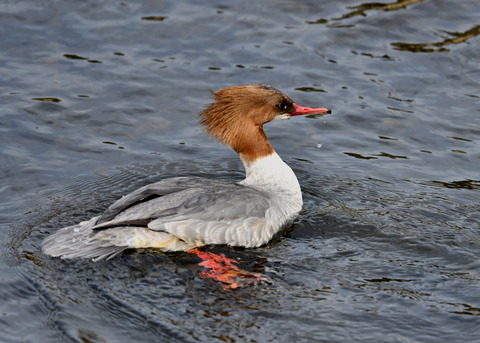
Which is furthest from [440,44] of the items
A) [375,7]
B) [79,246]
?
[79,246]

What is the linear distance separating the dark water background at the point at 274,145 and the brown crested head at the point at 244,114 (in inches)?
32.8

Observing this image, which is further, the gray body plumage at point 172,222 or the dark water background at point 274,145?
the gray body plumage at point 172,222

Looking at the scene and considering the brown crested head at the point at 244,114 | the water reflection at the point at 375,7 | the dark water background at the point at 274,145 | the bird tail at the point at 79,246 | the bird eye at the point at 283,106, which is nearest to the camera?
the dark water background at the point at 274,145

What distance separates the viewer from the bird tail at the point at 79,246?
22.0 ft

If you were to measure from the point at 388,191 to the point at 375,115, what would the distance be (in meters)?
1.90

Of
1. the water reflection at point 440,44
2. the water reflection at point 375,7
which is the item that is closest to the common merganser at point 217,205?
the water reflection at point 440,44

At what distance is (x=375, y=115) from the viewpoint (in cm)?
1002

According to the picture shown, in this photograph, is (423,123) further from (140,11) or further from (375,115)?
(140,11)

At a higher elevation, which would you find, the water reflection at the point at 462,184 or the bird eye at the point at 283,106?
the bird eye at the point at 283,106

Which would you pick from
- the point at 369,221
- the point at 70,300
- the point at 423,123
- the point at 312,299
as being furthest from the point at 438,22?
the point at 70,300

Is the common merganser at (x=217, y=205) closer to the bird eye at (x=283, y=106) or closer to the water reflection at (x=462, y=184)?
the bird eye at (x=283, y=106)

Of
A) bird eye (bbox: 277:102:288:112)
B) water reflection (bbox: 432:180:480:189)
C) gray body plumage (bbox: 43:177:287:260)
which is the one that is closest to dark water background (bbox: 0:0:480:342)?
water reflection (bbox: 432:180:480:189)

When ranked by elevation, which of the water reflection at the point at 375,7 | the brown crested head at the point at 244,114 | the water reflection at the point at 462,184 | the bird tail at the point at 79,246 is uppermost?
the water reflection at the point at 375,7

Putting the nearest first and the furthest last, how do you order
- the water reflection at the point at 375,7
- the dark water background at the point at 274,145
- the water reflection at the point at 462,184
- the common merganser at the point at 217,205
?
the dark water background at the point at 274,145, the common merganser at the point at 217,205, the water reflection at the point at 462,184, the water reflection at the point at 375,7
